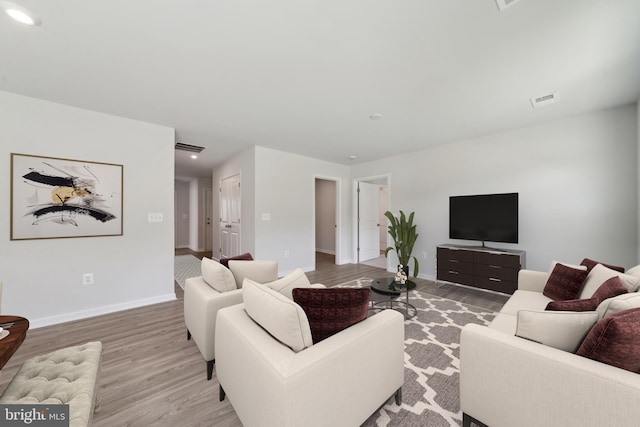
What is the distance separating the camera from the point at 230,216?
5379 mm

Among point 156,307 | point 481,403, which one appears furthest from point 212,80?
point 481,403

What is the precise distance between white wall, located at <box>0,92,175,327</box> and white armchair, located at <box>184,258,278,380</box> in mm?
1439

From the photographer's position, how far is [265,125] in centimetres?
327

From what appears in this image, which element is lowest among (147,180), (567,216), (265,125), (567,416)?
(567,416)

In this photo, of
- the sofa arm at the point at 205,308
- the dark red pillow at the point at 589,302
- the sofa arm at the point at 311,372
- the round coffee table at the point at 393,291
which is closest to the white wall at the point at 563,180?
the round coffee table at the point at 393,291

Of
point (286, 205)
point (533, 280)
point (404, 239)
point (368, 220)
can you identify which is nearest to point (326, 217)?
point (368, 220)

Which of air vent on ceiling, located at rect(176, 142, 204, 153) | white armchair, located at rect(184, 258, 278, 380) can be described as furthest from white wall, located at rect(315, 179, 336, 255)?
white armchair, located at rect(184, 258, 278, 380)

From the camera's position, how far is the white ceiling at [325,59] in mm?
1459

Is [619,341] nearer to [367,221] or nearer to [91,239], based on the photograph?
[91,239]

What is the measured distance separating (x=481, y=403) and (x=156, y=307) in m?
3.44

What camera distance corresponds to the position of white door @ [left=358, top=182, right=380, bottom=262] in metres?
5.84

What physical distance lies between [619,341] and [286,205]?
4.24m

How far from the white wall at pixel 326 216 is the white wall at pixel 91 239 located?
4.62 m

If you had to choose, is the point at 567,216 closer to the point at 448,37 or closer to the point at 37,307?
the point at 448,37
